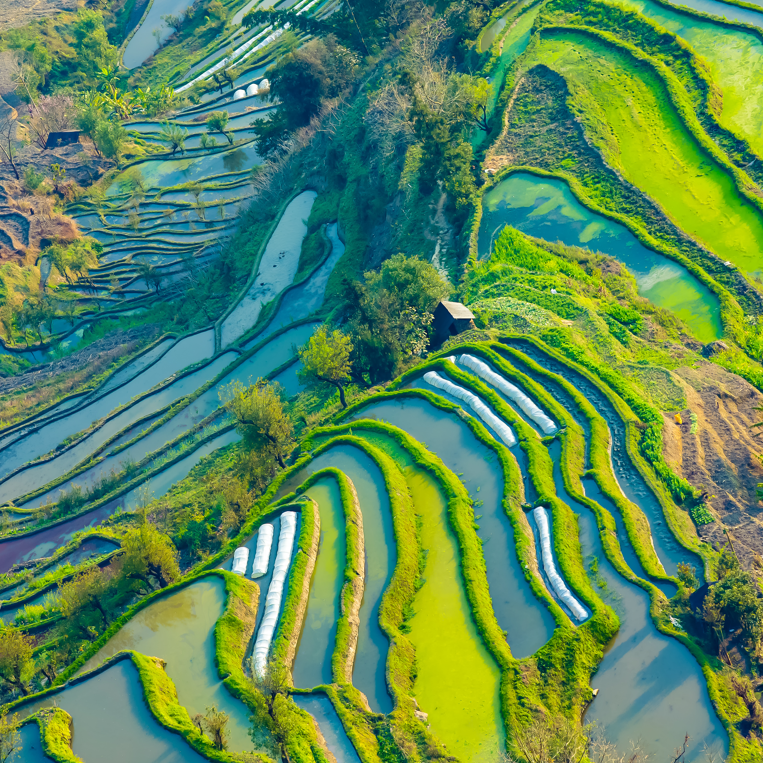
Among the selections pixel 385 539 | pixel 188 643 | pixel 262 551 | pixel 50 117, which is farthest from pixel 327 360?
pixel 50 117

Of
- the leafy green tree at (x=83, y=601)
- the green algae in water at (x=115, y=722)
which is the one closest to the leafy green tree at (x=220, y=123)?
the leafy green tree at (x=83, y=601)

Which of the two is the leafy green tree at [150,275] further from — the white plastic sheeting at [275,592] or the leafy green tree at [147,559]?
the white plastic sheeting at [275,592]

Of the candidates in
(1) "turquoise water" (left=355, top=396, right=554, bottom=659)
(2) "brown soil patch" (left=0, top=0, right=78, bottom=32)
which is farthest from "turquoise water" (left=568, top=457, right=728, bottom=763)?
(2) "brown soil patch" (left=0, top=0, right=78, bottom=32)

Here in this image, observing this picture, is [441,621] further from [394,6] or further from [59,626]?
[394,6]

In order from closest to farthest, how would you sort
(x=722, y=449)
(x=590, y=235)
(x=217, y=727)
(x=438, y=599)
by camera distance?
1. (x=217, y=727)
2. (x=438, y=599)
3. (x=722, y=449)
4. (x=590, y=235)

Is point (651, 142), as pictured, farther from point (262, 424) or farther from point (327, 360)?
point (262, 424)
